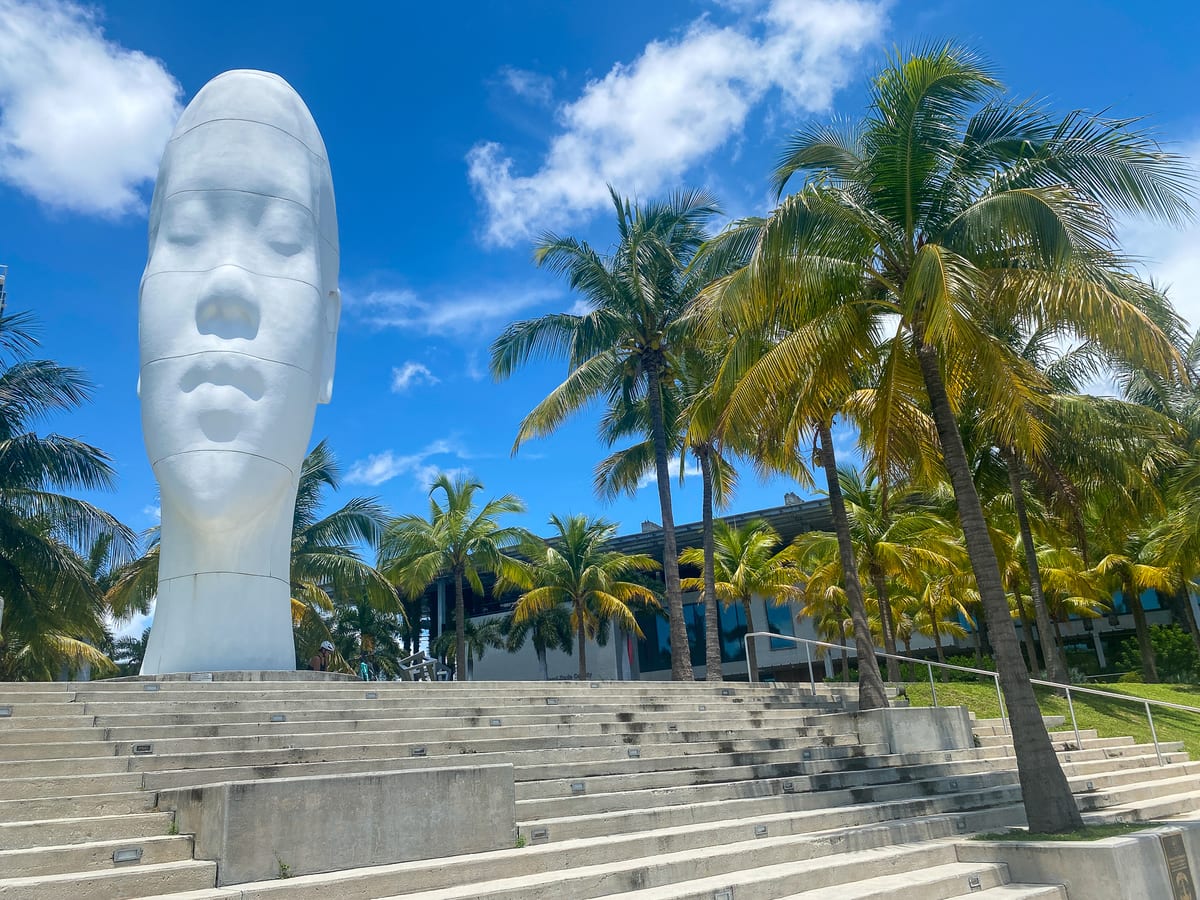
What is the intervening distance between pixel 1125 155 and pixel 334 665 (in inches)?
1271

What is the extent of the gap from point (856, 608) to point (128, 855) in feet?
37.0

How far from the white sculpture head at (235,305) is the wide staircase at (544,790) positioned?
313cm

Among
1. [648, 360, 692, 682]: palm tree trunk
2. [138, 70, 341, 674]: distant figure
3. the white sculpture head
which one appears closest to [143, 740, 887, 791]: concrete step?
[138, 70, 341, 674]: distant figure

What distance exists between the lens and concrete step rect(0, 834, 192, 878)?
4438 mm

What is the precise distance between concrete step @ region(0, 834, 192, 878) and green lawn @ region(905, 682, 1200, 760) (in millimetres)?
13776

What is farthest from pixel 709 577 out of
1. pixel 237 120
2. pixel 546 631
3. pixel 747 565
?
pixel 546 631

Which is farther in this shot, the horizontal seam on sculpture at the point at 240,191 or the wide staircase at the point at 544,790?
the horizontal seam on sculpture at the point at 240,191

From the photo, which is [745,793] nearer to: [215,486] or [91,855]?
[91,855]

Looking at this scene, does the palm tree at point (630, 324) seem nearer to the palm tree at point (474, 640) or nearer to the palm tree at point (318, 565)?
the palm tree at point (318, 565)


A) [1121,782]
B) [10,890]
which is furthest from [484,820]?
[1121,782]

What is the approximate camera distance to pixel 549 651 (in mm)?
38812

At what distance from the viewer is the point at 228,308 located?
1159cm

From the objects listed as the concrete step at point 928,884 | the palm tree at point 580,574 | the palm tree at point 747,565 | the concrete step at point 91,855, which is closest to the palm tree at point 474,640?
the palm tree at point 580,574

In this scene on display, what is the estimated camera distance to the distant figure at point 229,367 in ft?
36.6
